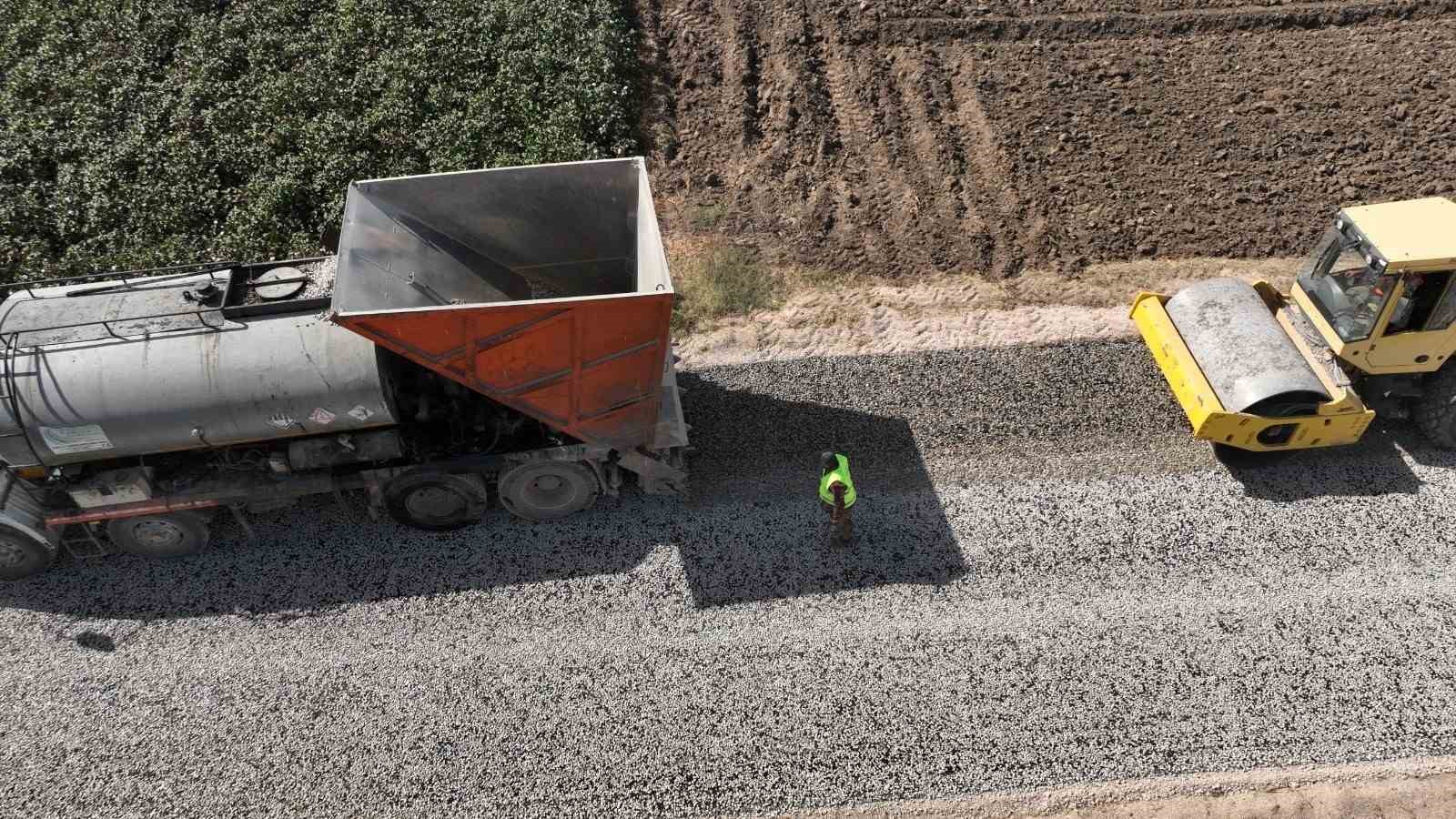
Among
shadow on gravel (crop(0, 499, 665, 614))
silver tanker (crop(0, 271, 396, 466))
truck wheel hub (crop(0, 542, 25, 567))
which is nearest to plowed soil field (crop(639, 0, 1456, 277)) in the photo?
shadow on gravel (crop(0, 499, 665, 614))

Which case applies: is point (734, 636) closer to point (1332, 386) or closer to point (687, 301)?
point (687, 301)

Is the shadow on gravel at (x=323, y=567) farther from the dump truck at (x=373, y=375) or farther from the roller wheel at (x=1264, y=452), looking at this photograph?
the roller wheel at (x=1264, y=452)

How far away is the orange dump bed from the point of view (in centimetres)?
754

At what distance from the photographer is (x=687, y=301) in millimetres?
11609

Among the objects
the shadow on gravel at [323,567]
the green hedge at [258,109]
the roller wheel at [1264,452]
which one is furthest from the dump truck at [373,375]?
the roller wheel at [1264,452]

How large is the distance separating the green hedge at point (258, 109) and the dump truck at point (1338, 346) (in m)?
8.15

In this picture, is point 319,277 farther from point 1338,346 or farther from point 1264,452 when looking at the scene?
point 1338,346

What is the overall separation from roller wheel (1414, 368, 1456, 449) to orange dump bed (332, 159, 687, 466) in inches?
299

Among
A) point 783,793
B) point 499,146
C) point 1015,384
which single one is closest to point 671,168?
point 499,146

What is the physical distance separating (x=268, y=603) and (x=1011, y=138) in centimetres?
1139

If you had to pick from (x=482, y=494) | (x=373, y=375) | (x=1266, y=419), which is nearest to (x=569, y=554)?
(x=482, y=494)

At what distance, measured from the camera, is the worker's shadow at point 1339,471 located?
9.10 metres

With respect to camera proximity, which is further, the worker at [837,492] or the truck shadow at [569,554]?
the truck shadow at [569,554]

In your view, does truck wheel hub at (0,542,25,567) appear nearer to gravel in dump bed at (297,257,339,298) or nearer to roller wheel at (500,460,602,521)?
gravel in dump bed at (297,257,339,298)
